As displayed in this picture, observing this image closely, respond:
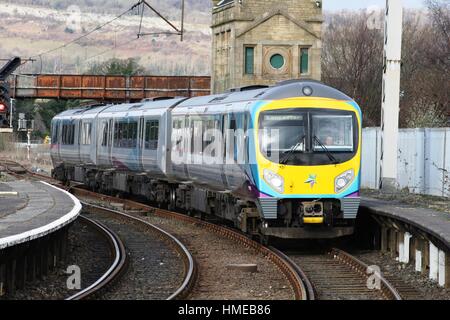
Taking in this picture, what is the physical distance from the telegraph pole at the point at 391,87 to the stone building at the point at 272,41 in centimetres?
3930

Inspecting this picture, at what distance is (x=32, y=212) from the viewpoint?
65.1 ft

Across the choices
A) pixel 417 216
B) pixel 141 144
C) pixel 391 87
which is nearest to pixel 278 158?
pixel 417 216

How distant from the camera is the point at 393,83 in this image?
26219mm

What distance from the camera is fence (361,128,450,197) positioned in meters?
28.4

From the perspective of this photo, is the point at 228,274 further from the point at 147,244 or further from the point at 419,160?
the point at 419,160

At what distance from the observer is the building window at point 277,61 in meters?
66.4

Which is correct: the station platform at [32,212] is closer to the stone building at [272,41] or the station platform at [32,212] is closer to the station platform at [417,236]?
the station platform at [417,236]

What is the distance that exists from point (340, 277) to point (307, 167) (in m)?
2.90

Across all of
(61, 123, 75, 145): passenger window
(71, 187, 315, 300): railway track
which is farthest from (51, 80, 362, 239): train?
(61, 123, 75, 145): passenger window

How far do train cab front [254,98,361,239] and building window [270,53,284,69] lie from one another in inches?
1869

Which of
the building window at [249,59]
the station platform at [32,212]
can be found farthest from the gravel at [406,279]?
the building window at [249,59]

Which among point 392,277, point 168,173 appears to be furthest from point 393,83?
point 392,277

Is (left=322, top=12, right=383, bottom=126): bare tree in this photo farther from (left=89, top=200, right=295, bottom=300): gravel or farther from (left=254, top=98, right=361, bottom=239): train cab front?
(left=254, top=98, right=361, bottom=239): train cab front
